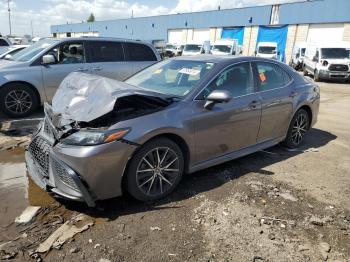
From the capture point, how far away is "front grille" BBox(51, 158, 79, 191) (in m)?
3.45

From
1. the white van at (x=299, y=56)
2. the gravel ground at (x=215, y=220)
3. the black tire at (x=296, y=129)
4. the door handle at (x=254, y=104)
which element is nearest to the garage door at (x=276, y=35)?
the white van at (x=299, y=56)

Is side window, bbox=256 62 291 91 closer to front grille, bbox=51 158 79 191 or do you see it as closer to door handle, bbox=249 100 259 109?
door handle, bbox=249 100 259 109

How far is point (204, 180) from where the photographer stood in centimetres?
461

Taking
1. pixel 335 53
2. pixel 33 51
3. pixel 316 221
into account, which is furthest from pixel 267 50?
pixel 316 221

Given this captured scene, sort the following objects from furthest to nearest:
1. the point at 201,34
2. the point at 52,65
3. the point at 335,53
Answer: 1. the point at 201,34
2. the point at 335,53
3. the point at 52,65

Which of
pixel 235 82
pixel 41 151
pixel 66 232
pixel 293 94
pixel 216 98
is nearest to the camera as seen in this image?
pixel 66 232

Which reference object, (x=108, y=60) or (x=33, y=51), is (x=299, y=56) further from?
(x=33, y=51)

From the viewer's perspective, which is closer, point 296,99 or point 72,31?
point 296,99

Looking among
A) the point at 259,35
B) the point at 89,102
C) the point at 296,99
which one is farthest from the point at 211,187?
the point at 259,35

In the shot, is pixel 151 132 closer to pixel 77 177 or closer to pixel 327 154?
pixel 77 177

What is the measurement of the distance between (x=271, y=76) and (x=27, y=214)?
3821 mm

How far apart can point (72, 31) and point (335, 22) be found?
225 feet

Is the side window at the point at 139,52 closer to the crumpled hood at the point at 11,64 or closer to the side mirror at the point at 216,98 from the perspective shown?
the crumpled hood at the point at 11,64

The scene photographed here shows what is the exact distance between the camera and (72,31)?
86.4 m
